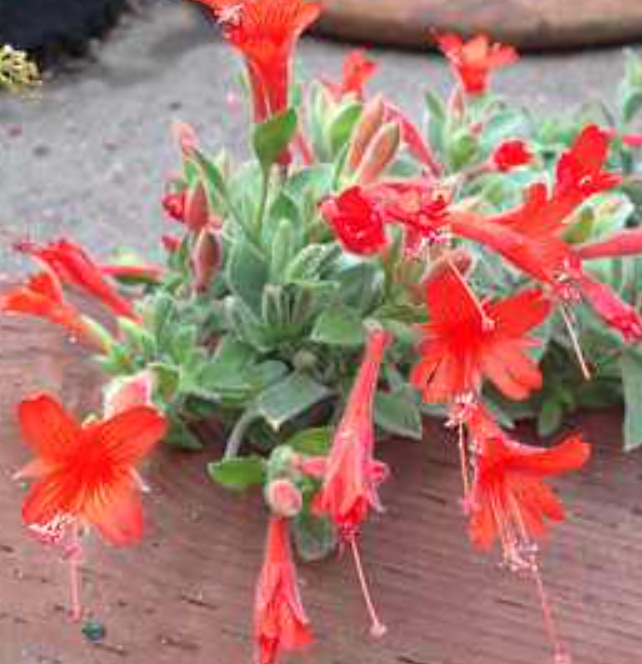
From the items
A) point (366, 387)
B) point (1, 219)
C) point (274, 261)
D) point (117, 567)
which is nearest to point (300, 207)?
point (274, 261)

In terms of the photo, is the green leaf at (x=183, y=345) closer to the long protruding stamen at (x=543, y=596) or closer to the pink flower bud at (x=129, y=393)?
the pink flower bud at (x=129, y=393)

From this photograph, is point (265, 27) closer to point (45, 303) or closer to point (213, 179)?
point (213, 179)

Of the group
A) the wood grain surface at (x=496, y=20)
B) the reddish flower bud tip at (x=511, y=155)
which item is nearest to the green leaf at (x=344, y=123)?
the reddish flower bud tip at (x=511, y=155)

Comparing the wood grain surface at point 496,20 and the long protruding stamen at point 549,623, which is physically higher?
the wood grain surface at point 496,20

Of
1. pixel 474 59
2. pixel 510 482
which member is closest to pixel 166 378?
pixel 510 482

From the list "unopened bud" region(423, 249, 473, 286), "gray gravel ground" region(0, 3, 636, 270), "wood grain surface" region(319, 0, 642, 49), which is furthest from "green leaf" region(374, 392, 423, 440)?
"wood grain surface" region(319, 0, 642, 49)

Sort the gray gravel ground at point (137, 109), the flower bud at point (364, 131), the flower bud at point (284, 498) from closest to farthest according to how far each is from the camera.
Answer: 1. the flower bud at point (284, 498)
2. the flower bud at point (364, 131)
3. the gray gravel ground at point (137, 109)
